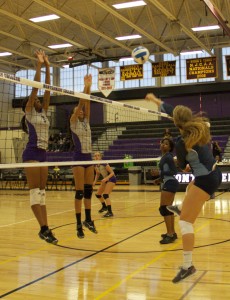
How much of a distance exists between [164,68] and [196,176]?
54.8ft

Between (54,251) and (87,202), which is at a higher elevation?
(87,202)

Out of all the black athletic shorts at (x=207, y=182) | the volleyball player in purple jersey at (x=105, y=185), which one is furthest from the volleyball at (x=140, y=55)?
the black athletic shorts at (x=207, y=182)

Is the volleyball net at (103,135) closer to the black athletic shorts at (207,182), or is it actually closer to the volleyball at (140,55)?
the volleyball at (140,55)

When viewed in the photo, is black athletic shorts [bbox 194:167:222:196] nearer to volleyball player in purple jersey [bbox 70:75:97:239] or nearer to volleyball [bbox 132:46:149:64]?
volleyball player in purple jersey [bbox 70:75:97:239]

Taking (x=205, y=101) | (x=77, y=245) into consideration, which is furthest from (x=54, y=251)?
(x=205, y=101)

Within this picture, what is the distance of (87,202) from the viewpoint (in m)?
6.00

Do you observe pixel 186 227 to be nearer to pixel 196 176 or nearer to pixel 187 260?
pixel 187 260

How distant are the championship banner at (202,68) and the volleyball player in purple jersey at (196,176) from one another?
15425 millimetres

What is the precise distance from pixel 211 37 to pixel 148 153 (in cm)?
795

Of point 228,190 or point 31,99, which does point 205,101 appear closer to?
point 228,190

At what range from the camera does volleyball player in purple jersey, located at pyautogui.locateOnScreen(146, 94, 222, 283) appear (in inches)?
141

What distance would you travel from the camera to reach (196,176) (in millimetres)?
3666

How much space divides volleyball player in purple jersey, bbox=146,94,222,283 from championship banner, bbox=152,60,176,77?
1636cm

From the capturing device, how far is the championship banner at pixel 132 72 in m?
19.8
